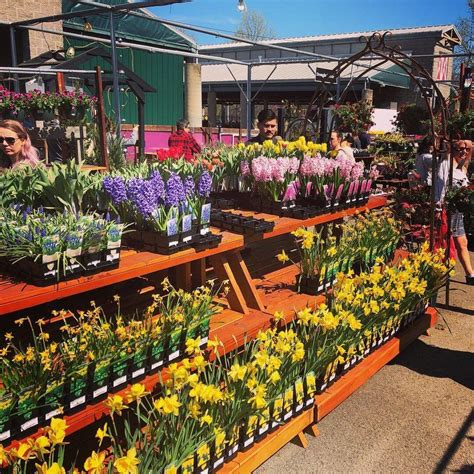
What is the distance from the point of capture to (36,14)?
998 centimetres

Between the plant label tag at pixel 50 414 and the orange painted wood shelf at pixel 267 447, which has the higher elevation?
the plant label tag at pixel 50 414

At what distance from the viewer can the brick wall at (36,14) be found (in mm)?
9570

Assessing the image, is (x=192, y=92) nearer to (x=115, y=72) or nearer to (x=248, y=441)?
(x=115, y=72)

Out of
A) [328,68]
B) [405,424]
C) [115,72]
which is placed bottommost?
[405,424]

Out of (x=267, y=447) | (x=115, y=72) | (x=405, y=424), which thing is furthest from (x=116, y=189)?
(x=115, y=72)

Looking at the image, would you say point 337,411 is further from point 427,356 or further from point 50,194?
point 50,194

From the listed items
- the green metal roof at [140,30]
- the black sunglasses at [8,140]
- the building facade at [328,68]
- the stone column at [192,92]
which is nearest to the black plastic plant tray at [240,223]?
the black sunglasses at [8,140]

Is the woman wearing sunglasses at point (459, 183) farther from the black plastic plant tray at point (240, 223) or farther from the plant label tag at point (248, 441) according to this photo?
the plant label tag at point (248, 441)

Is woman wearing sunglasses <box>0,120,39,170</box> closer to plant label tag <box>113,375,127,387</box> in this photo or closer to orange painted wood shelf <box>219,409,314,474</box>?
plant label tag <box>113,375,127,387</box>

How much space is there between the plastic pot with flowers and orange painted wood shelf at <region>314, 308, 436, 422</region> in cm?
146

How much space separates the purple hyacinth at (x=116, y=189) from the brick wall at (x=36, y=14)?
8965mm

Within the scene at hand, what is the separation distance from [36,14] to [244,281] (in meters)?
9.41

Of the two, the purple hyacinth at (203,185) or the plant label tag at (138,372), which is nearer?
the plant label tag at (138,372)

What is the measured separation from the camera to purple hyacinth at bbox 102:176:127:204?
95.2 inches
